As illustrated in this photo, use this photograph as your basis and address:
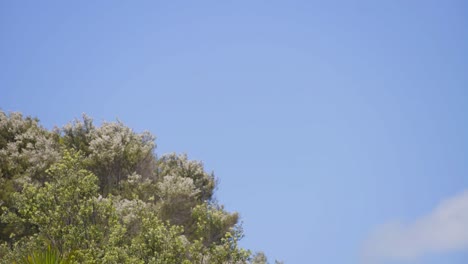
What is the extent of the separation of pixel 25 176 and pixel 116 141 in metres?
9.15

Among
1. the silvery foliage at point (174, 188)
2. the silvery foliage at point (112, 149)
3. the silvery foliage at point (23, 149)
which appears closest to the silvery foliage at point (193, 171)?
the silvery foliage at point (112, 149)

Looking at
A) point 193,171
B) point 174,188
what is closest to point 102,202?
point 174,188

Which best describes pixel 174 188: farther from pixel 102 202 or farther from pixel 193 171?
pixel 102 202

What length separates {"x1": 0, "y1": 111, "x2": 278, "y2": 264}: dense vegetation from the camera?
950 inches

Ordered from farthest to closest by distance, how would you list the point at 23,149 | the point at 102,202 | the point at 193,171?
the point at 193,171, the point at 23,149, the point at 102,202

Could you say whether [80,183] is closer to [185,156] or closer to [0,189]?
[0,189]

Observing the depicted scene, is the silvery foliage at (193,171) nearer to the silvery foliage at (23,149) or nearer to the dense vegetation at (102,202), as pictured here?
the dense vegetation at (102,202)

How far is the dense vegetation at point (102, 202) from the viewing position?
79.2 ft

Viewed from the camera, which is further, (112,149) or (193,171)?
(193,171)

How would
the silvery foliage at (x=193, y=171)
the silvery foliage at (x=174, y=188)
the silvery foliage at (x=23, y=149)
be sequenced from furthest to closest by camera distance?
the silvery foliage at (x=193, y=171) < the silvery foliage at (x=174, y=188) < the silvery foliage at (x=23, y=149)

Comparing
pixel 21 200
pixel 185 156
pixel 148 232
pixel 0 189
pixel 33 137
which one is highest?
pixel 185 156

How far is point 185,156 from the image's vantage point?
59781 mm

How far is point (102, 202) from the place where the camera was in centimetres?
2706

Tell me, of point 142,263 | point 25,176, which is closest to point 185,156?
point 25,176
